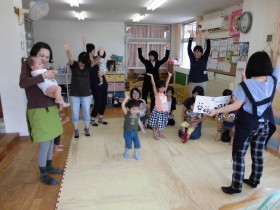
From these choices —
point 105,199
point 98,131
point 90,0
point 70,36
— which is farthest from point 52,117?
point 70,36

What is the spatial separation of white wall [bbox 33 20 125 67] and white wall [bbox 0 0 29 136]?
4.20m

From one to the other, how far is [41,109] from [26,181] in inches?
32.8

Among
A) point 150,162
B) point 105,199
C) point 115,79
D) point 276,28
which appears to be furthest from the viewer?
point 115,79

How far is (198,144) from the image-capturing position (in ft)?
11.0

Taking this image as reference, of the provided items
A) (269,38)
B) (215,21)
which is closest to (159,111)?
(269,38)

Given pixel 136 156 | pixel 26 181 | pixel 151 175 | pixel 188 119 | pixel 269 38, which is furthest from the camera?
pixel 188 119

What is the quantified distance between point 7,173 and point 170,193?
69.7 inches

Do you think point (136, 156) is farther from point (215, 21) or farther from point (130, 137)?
point (215, 21)

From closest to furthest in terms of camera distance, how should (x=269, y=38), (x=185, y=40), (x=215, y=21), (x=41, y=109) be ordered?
(x=41, y=109), (x=269, y=38), (x=215, y=21), (x=185, y=40)

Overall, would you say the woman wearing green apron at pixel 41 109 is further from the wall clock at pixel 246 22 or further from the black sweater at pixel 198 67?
the wall clock at pixel 246 22

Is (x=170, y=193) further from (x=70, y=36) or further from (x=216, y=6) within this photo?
(x=70, y=36)

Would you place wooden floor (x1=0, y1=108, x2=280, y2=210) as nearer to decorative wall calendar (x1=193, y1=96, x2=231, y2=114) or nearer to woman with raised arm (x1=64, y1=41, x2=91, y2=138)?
woman with raised arm (x1=64, y1=41, x2=91, y2=138)

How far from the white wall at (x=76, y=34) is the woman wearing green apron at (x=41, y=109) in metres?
5.77

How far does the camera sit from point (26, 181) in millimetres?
2322
